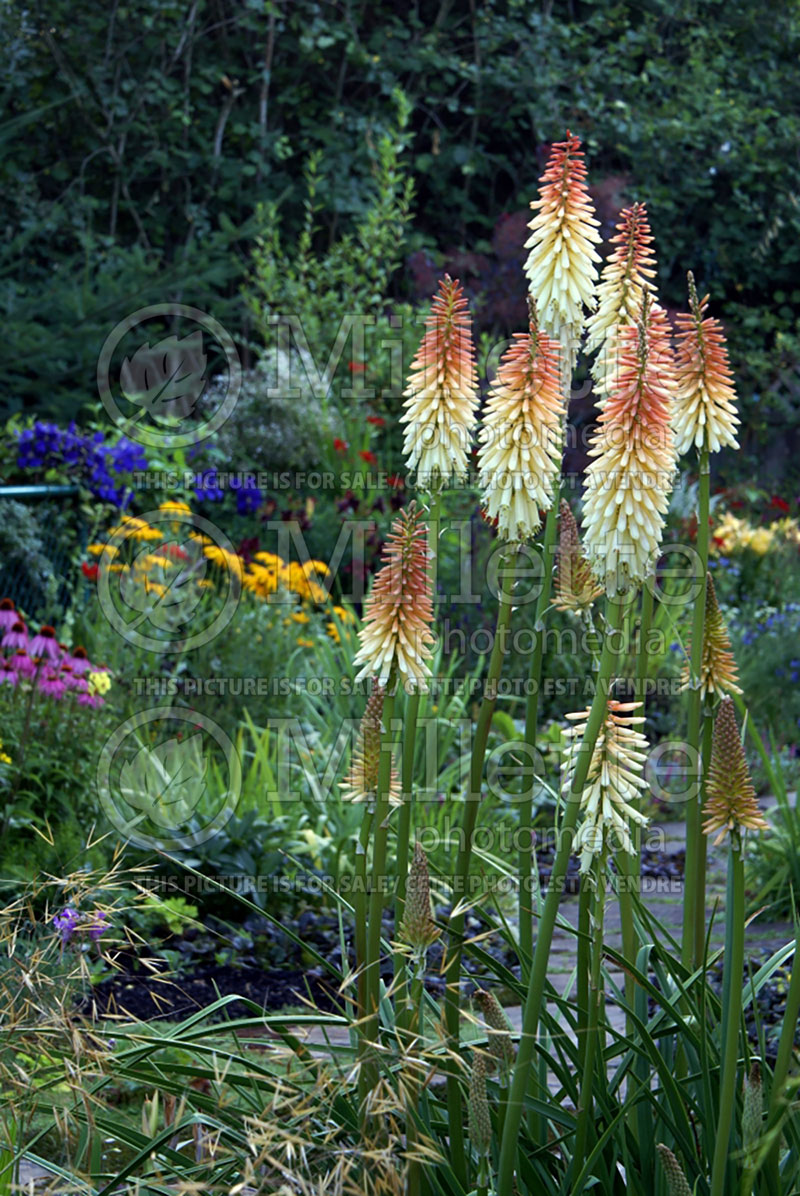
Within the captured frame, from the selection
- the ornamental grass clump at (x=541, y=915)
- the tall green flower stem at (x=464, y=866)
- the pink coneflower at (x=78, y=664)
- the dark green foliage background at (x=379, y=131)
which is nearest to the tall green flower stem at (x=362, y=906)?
the ornamental grass clump at (x=541, y=915)

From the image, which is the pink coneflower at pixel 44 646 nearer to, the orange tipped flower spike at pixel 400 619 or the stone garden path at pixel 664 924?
the stone garden path at pixel 664 924

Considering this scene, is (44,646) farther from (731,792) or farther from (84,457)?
(731,792)

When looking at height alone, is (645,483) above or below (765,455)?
below

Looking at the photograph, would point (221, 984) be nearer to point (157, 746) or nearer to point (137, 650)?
point (157, 746)

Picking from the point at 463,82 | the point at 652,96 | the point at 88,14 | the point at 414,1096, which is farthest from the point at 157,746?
the point at 652,96

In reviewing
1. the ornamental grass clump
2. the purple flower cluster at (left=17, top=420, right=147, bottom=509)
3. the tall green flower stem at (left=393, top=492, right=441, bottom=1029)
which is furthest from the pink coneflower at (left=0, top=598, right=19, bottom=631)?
the tall green flower stem at (left=393, top=492, right=441, bottom=1029)

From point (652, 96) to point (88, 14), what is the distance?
210 inches

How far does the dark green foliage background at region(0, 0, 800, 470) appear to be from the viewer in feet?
31.2

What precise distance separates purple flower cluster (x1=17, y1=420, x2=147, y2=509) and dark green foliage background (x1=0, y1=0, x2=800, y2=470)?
1.29 m

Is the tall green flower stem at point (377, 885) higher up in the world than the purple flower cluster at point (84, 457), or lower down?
lower down

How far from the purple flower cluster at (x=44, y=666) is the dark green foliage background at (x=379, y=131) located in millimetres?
3892

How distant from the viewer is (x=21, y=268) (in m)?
9.38

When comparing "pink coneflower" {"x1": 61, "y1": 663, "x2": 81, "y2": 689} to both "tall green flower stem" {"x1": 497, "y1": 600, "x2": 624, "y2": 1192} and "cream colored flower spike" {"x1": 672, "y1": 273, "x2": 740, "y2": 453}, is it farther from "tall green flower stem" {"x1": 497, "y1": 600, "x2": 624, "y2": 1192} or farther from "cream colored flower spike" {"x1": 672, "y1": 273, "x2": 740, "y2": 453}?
"tall green flower stem" {"x1": 497, "y1": 600, "x2": 624, "y2": 1192}

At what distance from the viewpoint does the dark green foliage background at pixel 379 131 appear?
952 cm
